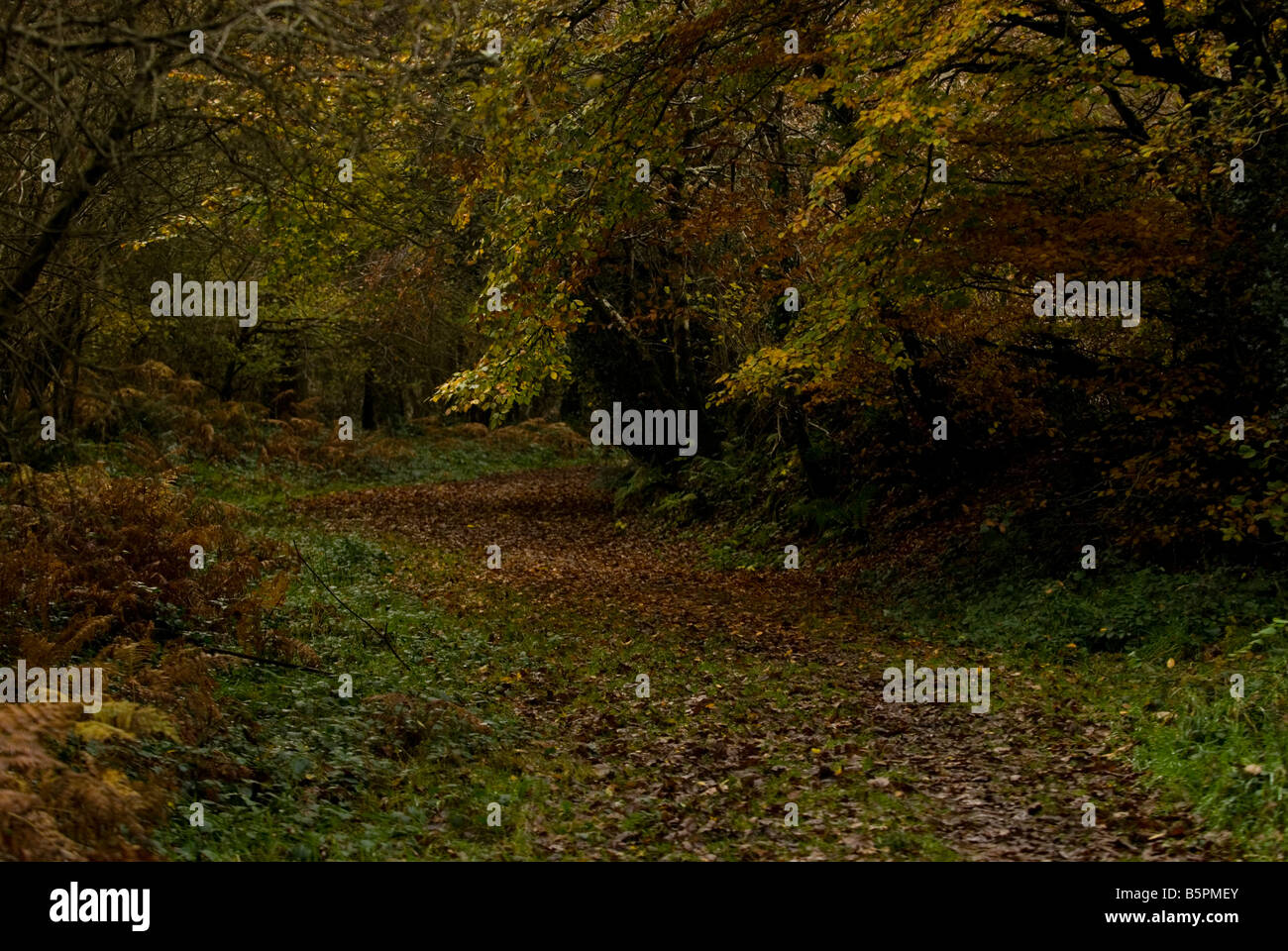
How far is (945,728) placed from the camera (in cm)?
873

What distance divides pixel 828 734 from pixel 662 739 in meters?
1.35

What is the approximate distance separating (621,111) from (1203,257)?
248 inches

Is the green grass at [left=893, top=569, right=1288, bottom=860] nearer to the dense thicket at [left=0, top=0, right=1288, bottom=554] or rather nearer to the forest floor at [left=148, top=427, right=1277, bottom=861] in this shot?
the forest floor at [left=148, top=427, right=1277, bottom=861]

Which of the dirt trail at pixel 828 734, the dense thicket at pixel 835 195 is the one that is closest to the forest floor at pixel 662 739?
the dirt trail at pixel 828 734

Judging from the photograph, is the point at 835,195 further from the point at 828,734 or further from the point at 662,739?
the point at 662,739

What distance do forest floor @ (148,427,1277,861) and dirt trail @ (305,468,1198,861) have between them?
0.03 m

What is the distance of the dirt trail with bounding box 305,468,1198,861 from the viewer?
6.52 metres

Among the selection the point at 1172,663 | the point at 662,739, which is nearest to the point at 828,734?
the point at 662,739

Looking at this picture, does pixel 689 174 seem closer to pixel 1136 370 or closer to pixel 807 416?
pixel 807 416

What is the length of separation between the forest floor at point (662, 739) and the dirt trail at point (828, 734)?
28 mm

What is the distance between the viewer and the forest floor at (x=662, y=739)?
6.33 m

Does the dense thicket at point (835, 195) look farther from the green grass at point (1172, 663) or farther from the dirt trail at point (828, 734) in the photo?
the dirt trail at point (828, 734)
